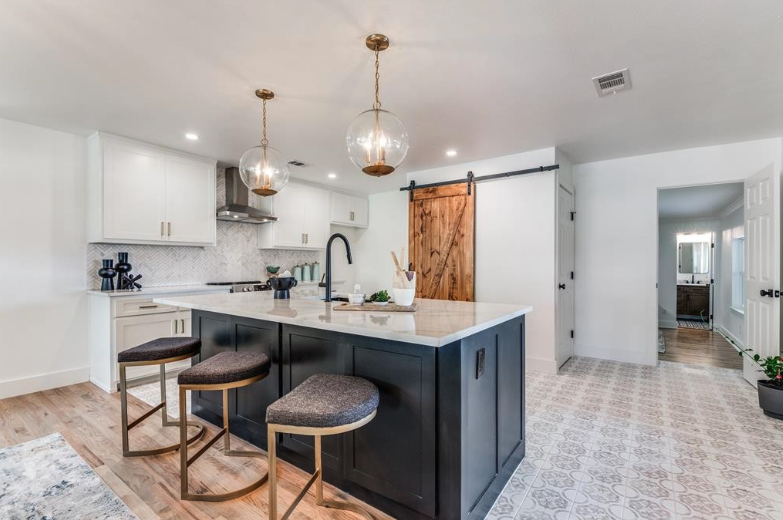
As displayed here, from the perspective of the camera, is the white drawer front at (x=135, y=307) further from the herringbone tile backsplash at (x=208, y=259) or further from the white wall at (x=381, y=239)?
the white wall at (x=381, y=239)

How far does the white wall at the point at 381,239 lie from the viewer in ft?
21.1

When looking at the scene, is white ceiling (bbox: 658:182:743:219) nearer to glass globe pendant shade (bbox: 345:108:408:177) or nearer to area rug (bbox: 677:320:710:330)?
area rug (bbox: 677:320:710:330)

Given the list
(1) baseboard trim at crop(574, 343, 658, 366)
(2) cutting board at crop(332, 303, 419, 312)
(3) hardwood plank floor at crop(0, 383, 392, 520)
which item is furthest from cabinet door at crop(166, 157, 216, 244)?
(1) baseboard trim at crop(574, 343, 658, 366)

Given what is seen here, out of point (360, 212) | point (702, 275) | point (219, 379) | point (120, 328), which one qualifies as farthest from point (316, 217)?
point (702, 275)

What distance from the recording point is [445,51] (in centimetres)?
219

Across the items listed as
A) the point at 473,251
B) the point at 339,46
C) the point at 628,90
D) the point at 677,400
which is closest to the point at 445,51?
the point at 339,46

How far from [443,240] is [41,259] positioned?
4.20 metres

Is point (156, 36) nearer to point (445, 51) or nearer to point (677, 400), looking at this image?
point (445, 51)

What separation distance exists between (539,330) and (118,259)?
467cm

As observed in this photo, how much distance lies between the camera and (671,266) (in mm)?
7523

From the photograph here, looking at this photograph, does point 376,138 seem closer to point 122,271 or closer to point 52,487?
point 52,487

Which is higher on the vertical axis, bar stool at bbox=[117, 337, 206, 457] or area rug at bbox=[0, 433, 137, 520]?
bar stool at bbox=[117, 337, 206, 457]

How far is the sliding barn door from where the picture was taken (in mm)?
4520

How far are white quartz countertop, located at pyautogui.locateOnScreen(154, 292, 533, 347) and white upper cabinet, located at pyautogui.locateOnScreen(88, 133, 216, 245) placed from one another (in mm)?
1738
